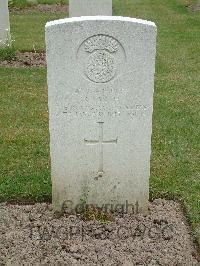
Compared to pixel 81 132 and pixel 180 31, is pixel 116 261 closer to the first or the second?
pixel 81 132

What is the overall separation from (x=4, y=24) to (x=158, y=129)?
4843 millimetres

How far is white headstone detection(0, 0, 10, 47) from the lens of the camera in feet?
33.1

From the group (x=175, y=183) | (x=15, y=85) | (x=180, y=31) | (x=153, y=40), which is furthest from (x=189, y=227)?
(x=180, y=31)

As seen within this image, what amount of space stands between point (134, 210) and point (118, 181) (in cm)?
33

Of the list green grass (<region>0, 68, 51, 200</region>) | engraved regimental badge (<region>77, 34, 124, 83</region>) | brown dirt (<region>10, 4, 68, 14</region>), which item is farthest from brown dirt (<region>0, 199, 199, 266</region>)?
brown dirt (<region>10, 4, 68, 14</region>)

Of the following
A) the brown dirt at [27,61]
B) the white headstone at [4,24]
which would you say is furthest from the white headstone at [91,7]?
the white headstone at [4,24]

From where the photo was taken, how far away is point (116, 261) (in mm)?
3979

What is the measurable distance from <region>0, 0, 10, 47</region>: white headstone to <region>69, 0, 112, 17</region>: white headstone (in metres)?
1.45

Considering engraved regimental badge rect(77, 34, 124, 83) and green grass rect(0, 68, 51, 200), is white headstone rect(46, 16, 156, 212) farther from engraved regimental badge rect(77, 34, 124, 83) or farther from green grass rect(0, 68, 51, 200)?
green grass rect(0, 68, 51, 200)

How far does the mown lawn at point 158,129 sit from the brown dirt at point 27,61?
0.47m

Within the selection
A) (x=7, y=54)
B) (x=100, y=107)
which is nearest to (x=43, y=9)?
(x=7, y=54)

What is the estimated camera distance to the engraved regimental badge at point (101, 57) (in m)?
3.93

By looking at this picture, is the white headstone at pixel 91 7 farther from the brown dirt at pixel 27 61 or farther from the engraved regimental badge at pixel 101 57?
the engraved regimental badge at pixel 101 57

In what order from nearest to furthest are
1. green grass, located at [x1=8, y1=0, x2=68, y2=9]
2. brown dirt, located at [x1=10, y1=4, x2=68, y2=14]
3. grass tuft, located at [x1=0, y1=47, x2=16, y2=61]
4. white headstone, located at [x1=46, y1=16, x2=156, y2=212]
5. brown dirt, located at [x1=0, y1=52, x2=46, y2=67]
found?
white headstone, located at [x1=46, y1=16, x2=156, y2=212], brown dirt, located at [x1=0, y1=52, x2=46, y2=67], grass tuft, located at [x1=0, y1=47, x2=16, y2=61], brown dirt, located at [x1=10, y1=4, x2=68, y2=14], green grass, located at [x1=8, y1=0, x2=68, y2=9]
